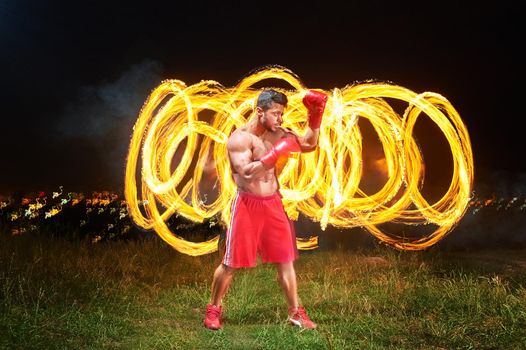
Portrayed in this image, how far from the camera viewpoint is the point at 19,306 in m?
5.52

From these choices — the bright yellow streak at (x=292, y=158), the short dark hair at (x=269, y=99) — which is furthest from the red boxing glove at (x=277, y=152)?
the bright yellow streak at (x=292, y=158)

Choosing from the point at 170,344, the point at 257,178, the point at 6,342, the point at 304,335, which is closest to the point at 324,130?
the point at 257,178

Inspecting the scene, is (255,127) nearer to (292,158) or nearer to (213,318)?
(213,318)

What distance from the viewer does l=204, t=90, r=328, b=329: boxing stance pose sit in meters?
5.34

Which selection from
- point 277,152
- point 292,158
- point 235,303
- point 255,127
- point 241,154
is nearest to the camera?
point 277,152

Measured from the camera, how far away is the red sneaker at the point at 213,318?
18.2ft

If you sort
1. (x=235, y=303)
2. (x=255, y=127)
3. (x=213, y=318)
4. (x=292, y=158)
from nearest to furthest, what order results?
(x=255, y=127) < (x=213, y=318) < (x=235, y=303) < (x=292, y=158)

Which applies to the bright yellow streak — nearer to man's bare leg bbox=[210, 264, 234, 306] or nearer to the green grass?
the green grass

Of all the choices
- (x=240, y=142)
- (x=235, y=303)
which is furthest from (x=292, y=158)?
(x=240, y=142)

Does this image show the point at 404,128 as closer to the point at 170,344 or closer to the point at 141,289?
the point at 141,289

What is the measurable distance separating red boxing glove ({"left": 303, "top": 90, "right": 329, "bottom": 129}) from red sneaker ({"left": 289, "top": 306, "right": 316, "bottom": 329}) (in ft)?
5.68

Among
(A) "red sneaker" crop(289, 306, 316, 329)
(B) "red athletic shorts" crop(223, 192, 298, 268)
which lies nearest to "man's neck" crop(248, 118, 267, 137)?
(B) "red athletic shorts" crop(223, 192, 298, 268)

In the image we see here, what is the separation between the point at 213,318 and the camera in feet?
18.4

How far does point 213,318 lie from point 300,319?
82 centimetres
